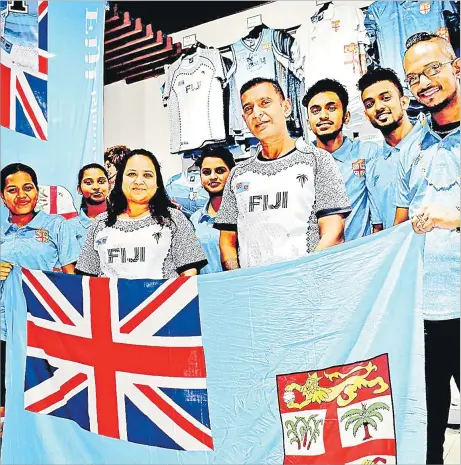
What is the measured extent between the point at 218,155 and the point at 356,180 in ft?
2.13

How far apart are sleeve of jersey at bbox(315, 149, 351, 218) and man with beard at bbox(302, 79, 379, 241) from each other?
0.02 m

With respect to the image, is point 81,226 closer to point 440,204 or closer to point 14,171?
point 14,171

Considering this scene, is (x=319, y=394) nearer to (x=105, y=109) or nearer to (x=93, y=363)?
(x=93, y=363)

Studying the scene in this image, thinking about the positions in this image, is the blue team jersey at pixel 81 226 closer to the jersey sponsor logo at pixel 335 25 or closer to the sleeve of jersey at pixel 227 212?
the sleeve of jersey at pixel 227 212

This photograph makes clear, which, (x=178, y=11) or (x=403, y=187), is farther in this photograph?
(x=178, y=11)

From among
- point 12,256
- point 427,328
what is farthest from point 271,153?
point 12,256

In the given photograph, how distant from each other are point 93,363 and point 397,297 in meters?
1.42

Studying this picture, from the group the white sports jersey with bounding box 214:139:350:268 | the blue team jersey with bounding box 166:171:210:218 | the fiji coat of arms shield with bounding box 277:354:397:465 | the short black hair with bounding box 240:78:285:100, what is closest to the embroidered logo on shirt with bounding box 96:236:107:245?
the blue team jersey with bounding box 166:171:210:218

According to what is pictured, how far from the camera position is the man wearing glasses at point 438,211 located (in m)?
1.90

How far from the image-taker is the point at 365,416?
1948 mm

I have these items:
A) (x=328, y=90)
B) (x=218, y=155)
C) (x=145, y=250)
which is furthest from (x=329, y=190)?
(x=145, y=250)

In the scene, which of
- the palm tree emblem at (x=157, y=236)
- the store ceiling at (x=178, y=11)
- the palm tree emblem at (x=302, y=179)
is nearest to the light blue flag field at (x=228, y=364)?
the palm tree emblem at (x=157, y=236)

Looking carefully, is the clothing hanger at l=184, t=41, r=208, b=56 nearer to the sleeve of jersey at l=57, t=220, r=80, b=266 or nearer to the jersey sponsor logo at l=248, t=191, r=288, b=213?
the jersey sponsor logo at l=248, t=191, r=288, b=213

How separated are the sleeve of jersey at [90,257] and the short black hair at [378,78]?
4.64ft
